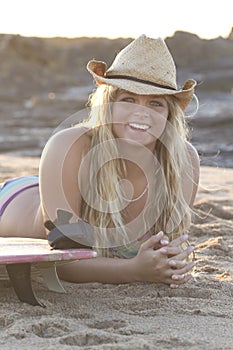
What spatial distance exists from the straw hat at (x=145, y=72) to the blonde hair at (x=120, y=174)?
0.06m

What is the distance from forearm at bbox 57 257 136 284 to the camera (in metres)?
3.12

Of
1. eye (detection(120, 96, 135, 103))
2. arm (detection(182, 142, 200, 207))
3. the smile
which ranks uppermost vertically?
eye (detection(120, 96, 135, 103))

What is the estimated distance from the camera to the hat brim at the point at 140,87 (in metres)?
3.07

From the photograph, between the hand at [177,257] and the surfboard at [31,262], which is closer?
the surfboard at [31,262]

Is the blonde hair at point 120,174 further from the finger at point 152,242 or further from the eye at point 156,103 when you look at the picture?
the finger at point 152,242

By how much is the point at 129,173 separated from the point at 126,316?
79 cm

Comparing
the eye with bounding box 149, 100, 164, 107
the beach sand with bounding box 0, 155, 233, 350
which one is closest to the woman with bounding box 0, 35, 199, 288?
the eye with bounding box 149, 100, 164, 107

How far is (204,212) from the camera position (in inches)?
209

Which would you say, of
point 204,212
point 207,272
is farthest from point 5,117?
point 207,272

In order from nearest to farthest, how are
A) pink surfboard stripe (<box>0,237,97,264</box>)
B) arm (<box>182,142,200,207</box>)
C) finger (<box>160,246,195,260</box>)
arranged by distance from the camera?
pink surfboard stripe (<box>0,237,97,264</box>) → finger (<box>160,246,195,260</box>) → arm (<box>182,142,200,207</box>)

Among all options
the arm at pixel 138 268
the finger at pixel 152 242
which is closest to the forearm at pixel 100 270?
the arm at pixel 138 268

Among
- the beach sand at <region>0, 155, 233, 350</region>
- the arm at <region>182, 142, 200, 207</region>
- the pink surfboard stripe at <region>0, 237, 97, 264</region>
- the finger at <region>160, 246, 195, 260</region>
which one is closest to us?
the beach sand at <region>0, 155, 233, 350</region>

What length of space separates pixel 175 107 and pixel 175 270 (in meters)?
0.71

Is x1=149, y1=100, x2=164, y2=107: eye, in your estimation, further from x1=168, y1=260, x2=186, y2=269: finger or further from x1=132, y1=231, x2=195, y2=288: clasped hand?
x1=168, y1=260, x2=186, y2=269: finger
